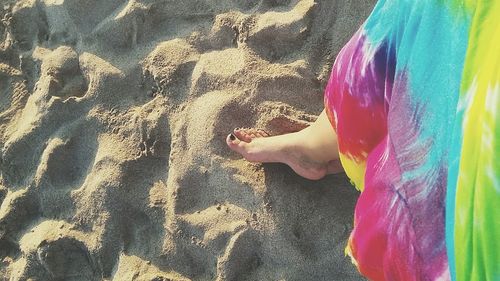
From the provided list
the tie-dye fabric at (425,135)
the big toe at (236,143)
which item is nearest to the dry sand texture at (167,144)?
the big toe at (236,143)

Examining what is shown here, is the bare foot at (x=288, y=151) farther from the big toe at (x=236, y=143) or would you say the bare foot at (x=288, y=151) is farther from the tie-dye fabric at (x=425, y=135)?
the tie-dye fabric at (x=425, y=135)

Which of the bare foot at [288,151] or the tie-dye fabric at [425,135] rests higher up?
the tie-dye fabric at [425,135]

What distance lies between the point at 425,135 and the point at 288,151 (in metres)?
0.61

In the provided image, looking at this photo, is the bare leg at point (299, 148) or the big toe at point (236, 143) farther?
the big toe at point (236, 143)

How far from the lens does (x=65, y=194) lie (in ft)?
5.08

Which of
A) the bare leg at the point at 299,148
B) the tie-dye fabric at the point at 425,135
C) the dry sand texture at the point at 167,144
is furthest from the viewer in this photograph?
the dry sand texture at the point at 167,144

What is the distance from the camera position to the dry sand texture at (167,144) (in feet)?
4.52

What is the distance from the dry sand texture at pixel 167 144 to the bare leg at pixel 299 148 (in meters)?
0.05

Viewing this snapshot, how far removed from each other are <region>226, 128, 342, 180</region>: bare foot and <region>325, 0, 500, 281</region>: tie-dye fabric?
0.89 ft

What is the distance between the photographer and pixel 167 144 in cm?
151

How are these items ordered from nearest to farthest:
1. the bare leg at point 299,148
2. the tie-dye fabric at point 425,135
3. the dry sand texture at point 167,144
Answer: the tie-dye fabric at point 425,135 → the bare leg at point 299,148 → the dry sand texture at point 167,144

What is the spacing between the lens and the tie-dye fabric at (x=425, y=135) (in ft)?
2.03

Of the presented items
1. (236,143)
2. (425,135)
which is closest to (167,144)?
(236,143)

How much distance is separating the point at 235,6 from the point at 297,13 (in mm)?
180
